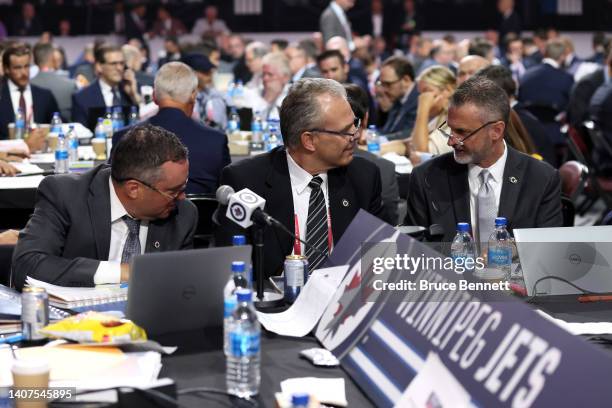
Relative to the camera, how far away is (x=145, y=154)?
308 cm

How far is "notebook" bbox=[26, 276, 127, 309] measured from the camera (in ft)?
8.81

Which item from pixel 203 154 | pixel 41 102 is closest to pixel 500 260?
pixel 203 154

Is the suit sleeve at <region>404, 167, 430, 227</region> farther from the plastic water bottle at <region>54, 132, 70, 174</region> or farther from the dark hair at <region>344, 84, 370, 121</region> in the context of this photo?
the plastic water bottle at <region>54, 132, 70, 174</region>

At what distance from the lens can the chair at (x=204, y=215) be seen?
4180 millimetres

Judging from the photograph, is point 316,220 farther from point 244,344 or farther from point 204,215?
point 244,344

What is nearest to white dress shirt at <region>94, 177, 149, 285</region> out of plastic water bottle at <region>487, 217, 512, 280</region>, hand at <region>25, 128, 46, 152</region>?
plastic water bottle at <region>487, 217, 512, 280</region>

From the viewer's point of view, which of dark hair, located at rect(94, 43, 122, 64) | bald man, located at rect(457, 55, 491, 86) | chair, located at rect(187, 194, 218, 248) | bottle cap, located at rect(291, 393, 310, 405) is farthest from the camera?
dark hair, located at rect(94, 43, 122, 64)

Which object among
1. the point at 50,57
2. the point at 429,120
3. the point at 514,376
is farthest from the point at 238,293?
the point at 50,57

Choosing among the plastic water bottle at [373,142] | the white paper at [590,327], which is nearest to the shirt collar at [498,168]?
the white paper at [590,327]

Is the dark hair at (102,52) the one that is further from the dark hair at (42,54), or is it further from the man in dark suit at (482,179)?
the man in dark suit at (482,179)

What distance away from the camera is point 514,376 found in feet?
5.74

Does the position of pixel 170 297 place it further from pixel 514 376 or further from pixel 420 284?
pixel 514 376

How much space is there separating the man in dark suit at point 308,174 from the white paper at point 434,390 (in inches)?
55.4

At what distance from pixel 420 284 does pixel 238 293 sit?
16.4 inches
